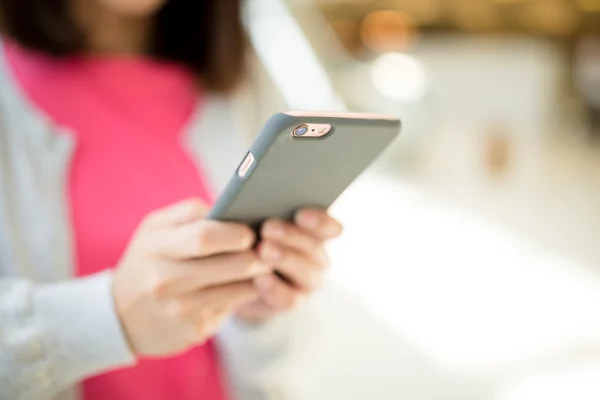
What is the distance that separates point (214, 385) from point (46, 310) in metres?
0.23

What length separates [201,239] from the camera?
448mm

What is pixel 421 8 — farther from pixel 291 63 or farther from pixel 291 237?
pixel 291 237

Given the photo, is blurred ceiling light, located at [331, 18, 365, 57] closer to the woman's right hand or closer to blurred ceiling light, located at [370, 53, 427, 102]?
blurred ceiling light, located at [370, 53, 427, 102]

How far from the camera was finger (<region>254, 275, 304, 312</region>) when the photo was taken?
21.3 inches

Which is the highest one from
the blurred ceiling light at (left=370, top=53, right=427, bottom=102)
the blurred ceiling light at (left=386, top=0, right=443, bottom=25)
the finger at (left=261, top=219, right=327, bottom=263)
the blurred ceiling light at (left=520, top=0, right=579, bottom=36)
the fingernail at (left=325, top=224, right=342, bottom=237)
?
the blurred ceiling light at (left=520, top=0, right=579, bottom=36)

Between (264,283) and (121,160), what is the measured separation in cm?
22

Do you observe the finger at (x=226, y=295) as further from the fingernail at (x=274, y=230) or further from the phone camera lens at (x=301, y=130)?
the phone camera lens at (x=301, y=130)

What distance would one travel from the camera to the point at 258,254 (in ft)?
1.63

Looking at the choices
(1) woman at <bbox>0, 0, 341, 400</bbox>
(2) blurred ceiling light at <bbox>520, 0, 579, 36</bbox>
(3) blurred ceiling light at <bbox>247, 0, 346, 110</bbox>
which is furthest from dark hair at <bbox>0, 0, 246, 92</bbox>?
(2) blurred ceiling light at <bbox>520, 0, 579, 36</bbox>

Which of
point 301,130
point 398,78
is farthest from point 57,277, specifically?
point 398,78

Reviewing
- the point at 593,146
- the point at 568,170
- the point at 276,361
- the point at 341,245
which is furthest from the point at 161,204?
the point at 593,146

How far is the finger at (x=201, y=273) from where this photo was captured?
0.46 metres

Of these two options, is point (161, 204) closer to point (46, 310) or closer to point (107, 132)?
point (107, 132)

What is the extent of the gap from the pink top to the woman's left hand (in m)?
0.13
